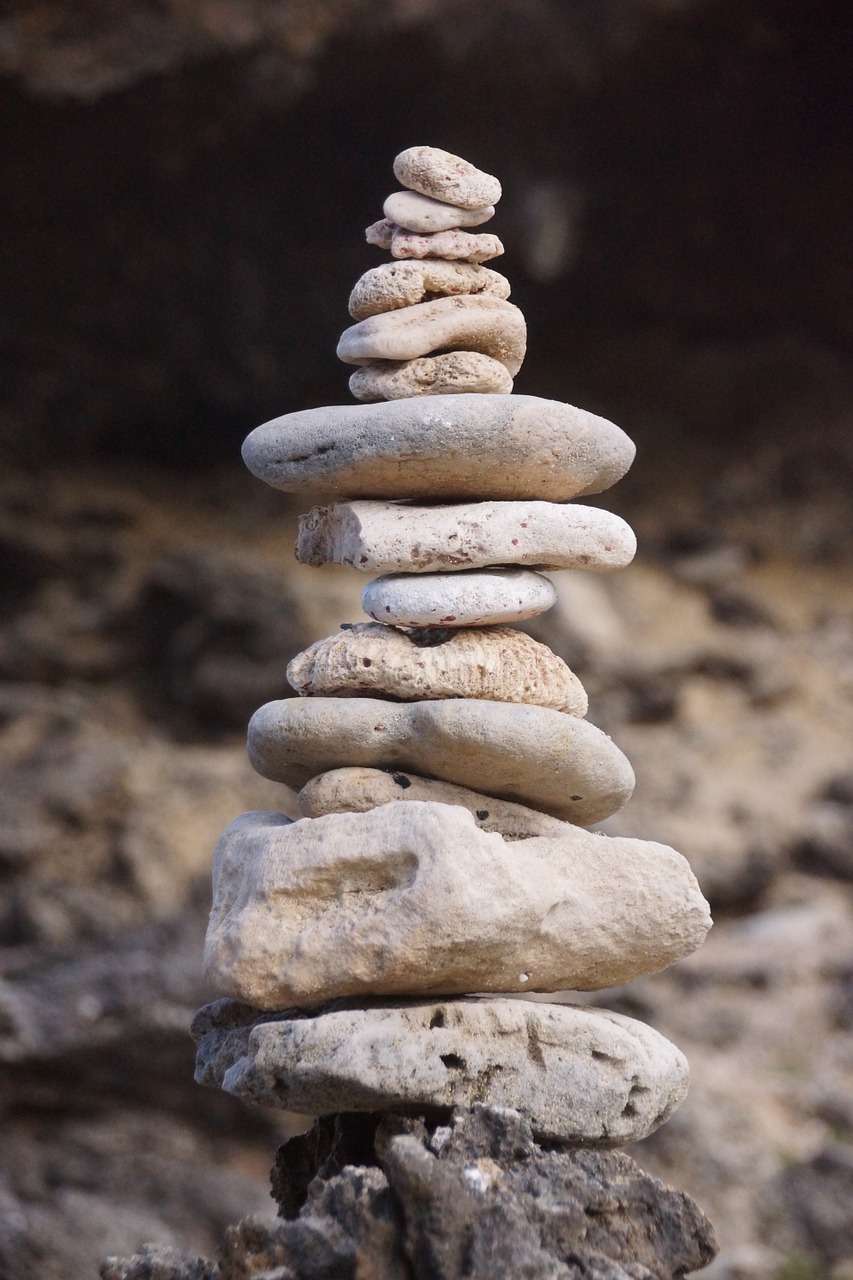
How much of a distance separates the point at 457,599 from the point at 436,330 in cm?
80

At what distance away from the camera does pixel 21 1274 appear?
18.4 ft

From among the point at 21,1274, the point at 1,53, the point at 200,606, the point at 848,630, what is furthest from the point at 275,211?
the point at 21,1274

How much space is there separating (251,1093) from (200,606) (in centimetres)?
613

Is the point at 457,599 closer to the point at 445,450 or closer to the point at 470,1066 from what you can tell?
the point at 445,450

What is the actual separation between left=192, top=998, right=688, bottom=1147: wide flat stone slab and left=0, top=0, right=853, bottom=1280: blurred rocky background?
3.52m

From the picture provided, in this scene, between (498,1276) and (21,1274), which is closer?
(498,1276)

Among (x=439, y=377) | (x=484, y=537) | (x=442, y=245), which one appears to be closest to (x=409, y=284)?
(x=442, y=245)

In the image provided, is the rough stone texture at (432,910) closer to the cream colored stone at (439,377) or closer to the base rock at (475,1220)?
the base rock at (475,1220)

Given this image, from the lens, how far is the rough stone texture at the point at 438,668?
141 inches

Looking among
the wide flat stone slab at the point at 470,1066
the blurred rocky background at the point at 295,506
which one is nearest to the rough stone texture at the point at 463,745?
the wide flat stone slab at the point at 470,1066

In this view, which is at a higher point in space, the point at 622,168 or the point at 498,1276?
the point at 622,168

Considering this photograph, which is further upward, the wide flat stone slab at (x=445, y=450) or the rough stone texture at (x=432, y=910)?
the wide flat stone slab at (x=445, y=450)

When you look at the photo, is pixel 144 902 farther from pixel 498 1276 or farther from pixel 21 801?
pixel 498 1276

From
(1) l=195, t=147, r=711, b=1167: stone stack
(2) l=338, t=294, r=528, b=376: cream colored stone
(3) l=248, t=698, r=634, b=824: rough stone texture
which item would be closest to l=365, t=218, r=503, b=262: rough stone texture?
(1) l=195, t=147, r=711, b=1167: stone stack
